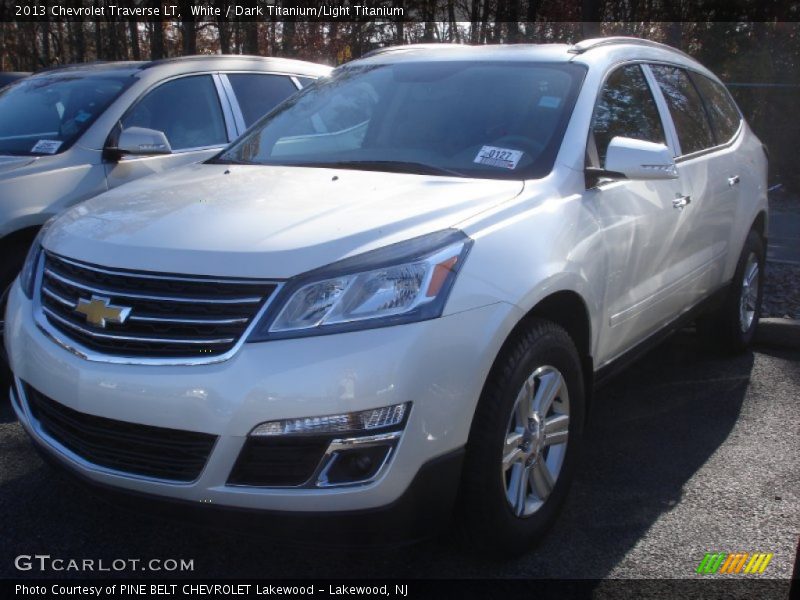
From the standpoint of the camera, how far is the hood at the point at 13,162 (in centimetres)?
450

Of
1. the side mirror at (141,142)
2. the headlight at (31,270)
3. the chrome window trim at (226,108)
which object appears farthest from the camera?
the chrome window trim at (226,108)

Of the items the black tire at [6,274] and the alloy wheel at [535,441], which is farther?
the black tire at [6,274]

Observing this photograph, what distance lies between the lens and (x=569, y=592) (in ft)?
9.53

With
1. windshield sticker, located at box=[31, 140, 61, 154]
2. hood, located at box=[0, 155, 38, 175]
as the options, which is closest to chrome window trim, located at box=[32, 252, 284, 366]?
hood, located at box=[0, 155, 38, 175]

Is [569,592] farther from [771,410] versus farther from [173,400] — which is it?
[771,410]

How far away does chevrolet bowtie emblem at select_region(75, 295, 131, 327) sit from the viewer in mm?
2652

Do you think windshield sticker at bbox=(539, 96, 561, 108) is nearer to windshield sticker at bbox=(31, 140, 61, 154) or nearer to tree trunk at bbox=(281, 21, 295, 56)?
windshield sticker at bbox=(31, 140, 61, 154)

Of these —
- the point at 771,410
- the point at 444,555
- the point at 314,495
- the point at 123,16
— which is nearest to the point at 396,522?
the point at 314,495

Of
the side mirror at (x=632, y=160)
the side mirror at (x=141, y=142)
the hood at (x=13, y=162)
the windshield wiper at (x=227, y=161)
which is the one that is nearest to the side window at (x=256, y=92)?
the side mirror at (x=141, y=142)

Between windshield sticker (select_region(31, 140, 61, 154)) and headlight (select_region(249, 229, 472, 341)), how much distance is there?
2.90 meters

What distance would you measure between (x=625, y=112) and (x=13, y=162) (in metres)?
3.09

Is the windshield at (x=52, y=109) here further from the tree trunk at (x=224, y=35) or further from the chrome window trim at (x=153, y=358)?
the tree trunk at (x=224, y=35)

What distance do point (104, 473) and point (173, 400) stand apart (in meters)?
0.39

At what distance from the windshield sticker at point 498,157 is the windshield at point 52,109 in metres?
2.55
